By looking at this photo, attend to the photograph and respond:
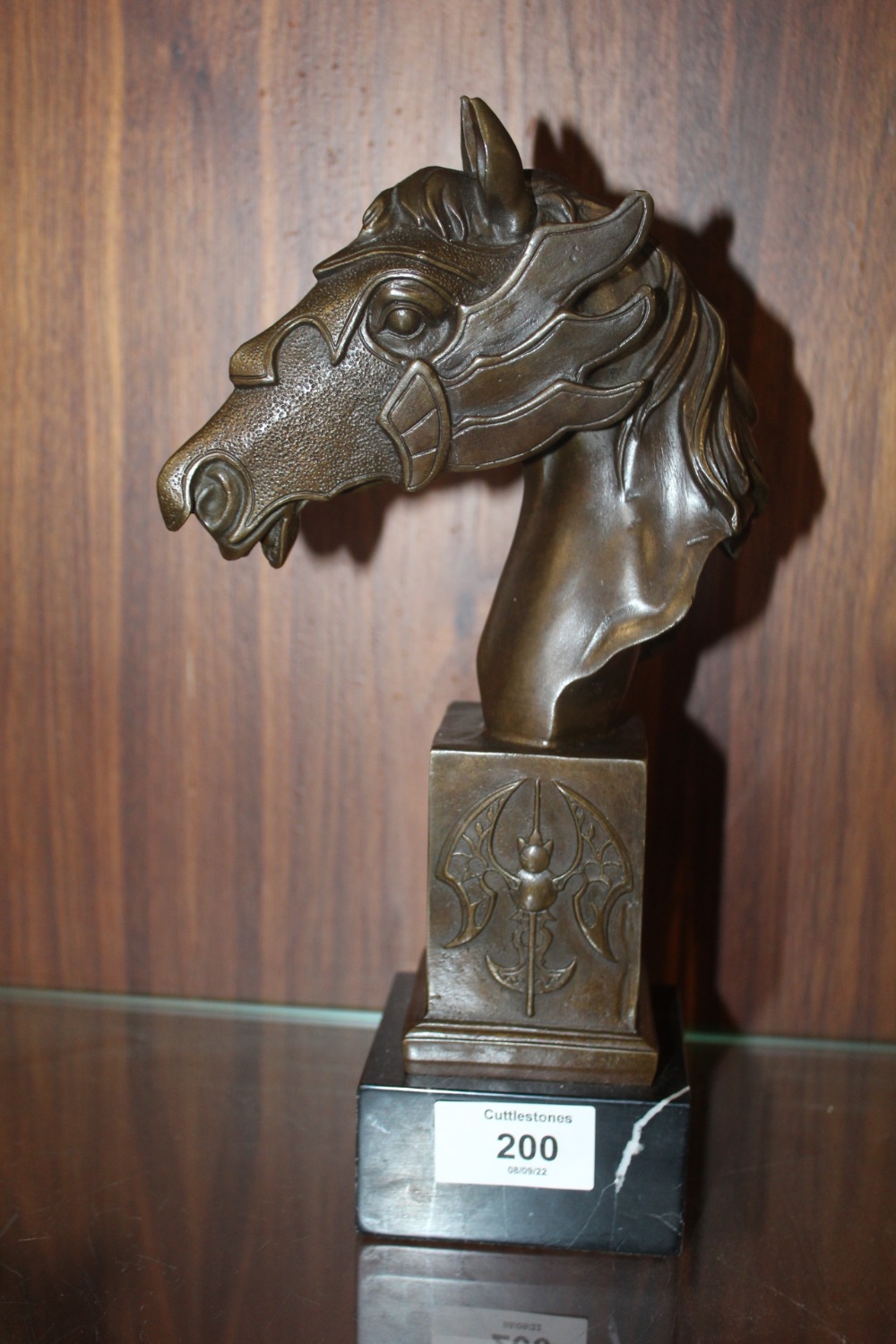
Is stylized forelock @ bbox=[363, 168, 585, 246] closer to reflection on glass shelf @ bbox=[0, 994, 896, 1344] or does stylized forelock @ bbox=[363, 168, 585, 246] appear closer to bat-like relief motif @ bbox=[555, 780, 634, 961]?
bat-like relief motif @ bbox=[555, 780, 634, 961]

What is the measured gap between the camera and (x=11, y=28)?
951 mm

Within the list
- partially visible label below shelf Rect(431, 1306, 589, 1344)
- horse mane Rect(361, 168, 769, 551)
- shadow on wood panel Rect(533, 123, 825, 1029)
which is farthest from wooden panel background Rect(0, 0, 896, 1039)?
partially visible label below shelf Rect(431, 1306, 589, 1344)

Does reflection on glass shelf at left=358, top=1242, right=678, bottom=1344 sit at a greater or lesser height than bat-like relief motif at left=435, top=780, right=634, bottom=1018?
lesser

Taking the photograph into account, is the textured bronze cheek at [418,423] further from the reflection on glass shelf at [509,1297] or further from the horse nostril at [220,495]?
the reflection on glass shelf at [509,1297]

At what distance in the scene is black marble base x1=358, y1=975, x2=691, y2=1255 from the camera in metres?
0.75

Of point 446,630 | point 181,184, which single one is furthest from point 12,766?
point 181,184

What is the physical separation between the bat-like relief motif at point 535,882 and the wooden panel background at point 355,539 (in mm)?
271

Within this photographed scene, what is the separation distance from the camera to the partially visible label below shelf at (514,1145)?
746 millimetres

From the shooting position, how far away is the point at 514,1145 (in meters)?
0.75

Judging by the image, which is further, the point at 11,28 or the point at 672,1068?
the point at 11,28

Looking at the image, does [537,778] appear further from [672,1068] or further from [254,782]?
[254,782]

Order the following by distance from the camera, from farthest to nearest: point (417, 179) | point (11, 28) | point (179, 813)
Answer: point (179, 813)
point (11, 28)
point (417, 179)

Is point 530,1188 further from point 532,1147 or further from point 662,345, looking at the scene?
point 662,345

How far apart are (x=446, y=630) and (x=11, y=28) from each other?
0.56m
